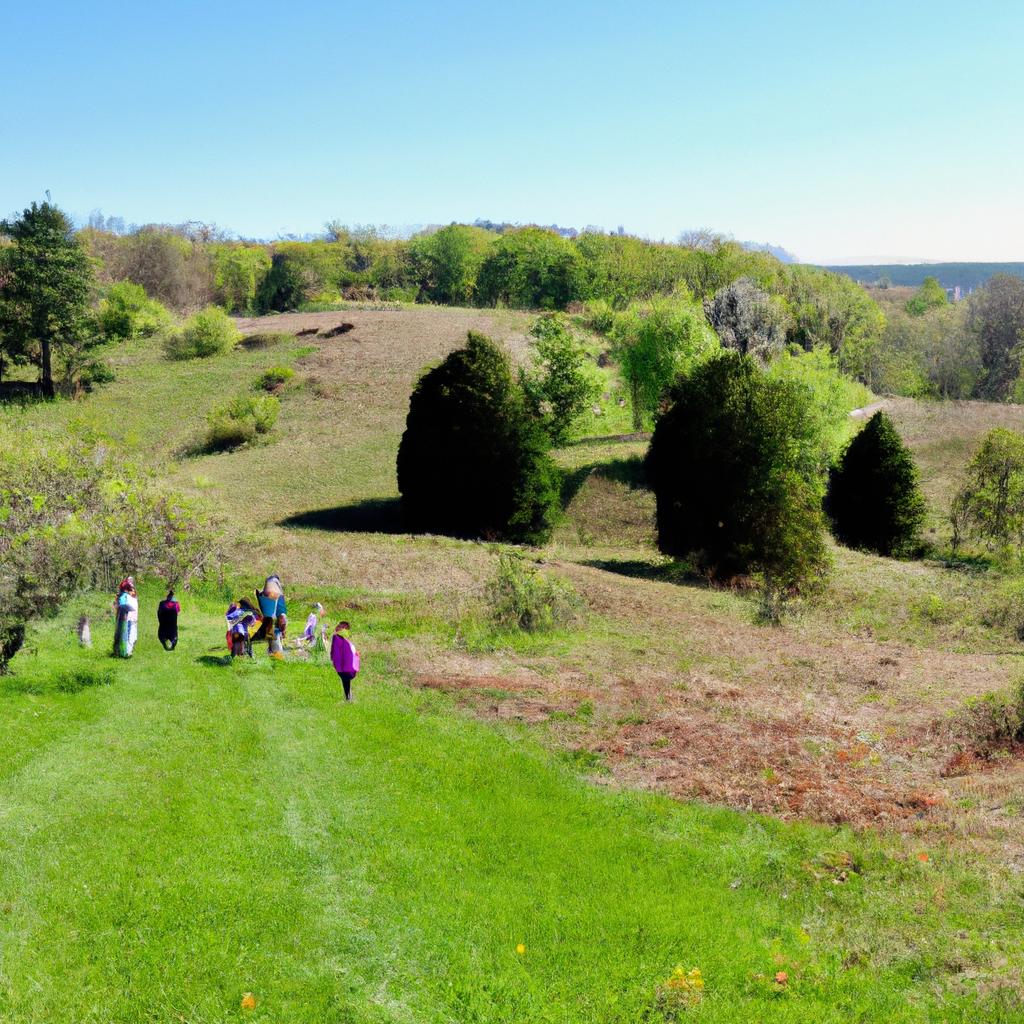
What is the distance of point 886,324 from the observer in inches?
3826

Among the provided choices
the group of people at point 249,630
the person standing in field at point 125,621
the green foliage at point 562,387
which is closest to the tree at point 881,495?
the green foliage at point 562,387

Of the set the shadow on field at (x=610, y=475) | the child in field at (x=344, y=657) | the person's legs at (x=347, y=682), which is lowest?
the person's legs at (x=347, y=682)

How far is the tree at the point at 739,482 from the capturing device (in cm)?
2772

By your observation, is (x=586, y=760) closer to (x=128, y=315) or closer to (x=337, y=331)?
(x=337, y=331)

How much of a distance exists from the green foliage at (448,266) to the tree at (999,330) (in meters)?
56.3

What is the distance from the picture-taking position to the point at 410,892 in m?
9.30

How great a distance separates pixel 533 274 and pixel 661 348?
60.2 metres

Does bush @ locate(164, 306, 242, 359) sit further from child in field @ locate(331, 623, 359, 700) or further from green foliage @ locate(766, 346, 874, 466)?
child in field @ locate(331, 623, 359, 700)

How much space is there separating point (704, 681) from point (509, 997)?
10.2 m

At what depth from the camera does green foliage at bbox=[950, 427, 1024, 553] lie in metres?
36.8

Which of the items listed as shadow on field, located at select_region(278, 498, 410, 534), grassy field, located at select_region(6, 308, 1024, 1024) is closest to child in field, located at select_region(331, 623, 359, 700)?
grassy field, located at select_region(6, 308, 1024, 1024)

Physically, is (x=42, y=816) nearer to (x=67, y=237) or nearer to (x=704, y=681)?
(x=704, y=681)

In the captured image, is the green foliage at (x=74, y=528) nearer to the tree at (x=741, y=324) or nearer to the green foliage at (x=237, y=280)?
the tree at (x=741, y=324)

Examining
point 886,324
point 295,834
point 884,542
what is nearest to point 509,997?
point 295,834
